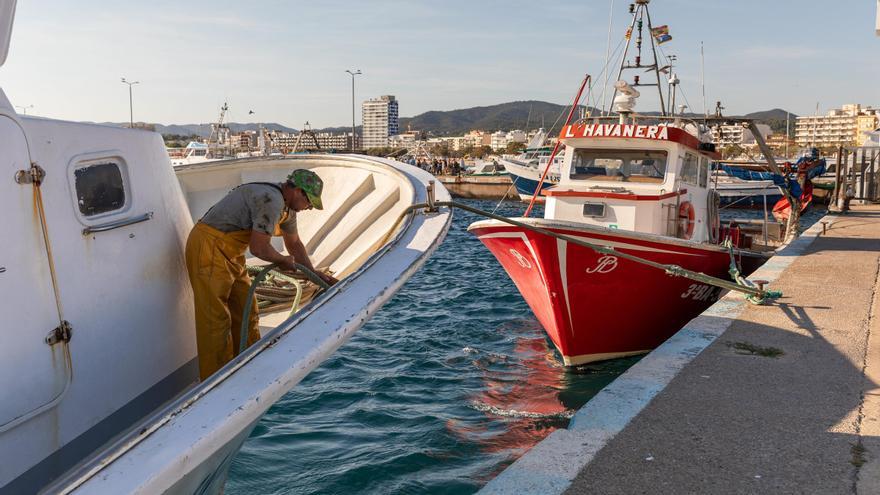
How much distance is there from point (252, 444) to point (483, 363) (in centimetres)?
389

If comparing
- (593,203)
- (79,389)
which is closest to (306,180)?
(79,389)

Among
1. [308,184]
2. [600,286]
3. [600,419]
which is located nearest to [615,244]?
[600,286]

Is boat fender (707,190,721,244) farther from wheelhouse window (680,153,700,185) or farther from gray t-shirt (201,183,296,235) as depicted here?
gray t-shirt (201,183,296,235)

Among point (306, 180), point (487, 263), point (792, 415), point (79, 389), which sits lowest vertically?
point (487, 263)

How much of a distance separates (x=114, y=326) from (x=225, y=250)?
0.80 meters

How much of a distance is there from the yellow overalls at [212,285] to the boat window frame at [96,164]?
16.9 inches

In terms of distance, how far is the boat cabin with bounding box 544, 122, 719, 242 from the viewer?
9.70 m

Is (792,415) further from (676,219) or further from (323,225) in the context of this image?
(676,219)

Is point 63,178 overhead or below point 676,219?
overhead

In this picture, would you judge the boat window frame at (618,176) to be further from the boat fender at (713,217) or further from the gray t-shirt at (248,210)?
the gray t-shirt at (248,210)

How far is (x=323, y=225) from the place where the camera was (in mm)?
8336

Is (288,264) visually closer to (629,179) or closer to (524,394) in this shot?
(524,394)

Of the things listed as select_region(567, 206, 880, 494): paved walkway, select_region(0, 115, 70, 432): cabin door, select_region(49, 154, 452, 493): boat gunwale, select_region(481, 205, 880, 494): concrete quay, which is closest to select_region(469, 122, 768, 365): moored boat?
select_region(481, 205, 880, 494): concrete quay

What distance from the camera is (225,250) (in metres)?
4.12
